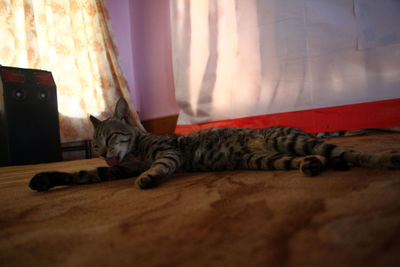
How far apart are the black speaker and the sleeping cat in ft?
4.06

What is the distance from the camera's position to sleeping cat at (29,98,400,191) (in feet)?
2.70

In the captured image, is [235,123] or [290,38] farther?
[235,123]

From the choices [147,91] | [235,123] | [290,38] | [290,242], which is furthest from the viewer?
[147,91]

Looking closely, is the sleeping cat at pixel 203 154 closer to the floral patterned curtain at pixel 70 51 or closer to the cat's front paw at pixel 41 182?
the cat's front paw at pixel 41 182

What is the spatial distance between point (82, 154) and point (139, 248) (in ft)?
9.30

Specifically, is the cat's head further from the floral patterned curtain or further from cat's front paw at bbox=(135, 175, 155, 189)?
the floral patterned curtain

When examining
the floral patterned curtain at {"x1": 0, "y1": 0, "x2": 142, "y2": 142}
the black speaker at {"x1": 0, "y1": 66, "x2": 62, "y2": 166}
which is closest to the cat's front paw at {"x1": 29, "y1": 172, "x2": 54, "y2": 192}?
the black speaker at {"x1": 0, "y1": 66, "x2": 62, "y2": 166}

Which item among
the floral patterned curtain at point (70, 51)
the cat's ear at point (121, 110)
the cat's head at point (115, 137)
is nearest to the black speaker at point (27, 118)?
the floral patterned curtain at point (70, 51)

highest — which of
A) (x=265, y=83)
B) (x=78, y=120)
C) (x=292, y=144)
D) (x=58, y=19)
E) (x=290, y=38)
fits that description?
(x=58, y=19)

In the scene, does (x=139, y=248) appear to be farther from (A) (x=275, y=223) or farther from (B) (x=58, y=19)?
(B) (x=58, y=19)

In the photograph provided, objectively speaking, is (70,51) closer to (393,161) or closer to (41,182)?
(41,182)

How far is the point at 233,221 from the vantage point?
0.48 m

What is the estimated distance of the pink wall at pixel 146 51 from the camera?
10.2 ft

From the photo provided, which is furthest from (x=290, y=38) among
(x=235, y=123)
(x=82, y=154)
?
(x=82, y=154)
